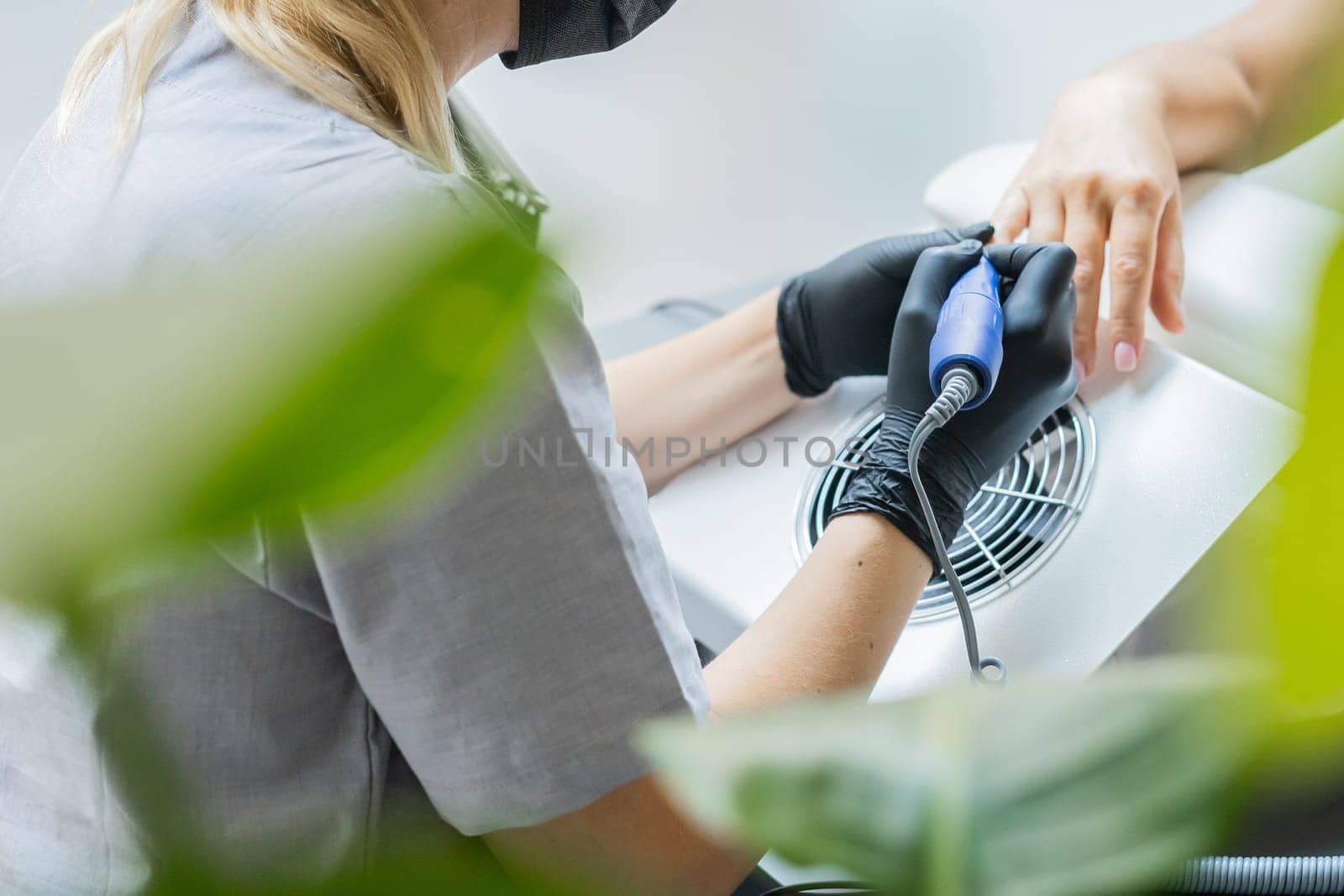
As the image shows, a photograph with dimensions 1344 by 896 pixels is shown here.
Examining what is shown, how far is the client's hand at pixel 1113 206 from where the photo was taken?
41.5 inches

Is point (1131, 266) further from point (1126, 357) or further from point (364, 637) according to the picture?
point (364, 637)

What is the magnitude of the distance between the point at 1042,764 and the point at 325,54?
669 millimetres

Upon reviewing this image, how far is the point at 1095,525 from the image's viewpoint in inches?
Answer: 36.7

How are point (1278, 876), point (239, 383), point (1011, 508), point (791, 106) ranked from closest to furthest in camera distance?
point (239, 383) → point (1278, 876) → point (1011, 508) → point (791, 106)

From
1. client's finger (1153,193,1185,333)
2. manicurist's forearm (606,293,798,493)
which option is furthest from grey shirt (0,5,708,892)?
client's finger (1153,193,1185,333)

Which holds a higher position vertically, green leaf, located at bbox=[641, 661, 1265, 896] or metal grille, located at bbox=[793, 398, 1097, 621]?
green leaf, located at bbox=[641, 661, 1265, 896]

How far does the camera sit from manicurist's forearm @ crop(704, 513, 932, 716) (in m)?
0.80

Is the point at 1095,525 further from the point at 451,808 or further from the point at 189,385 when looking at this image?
the point at 189,385

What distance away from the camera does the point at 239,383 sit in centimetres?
11

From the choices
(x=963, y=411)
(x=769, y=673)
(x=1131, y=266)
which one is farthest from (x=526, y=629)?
(x=1131, y=266)

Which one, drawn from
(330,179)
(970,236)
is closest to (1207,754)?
(330,179)

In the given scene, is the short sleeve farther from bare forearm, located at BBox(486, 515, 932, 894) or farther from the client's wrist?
the client's wrist

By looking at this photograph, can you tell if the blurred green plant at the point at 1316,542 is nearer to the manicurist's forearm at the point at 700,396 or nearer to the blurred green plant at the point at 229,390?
the blurred green plant at the point at 229,390

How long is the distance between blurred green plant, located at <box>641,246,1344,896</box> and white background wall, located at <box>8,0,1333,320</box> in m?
1.55
